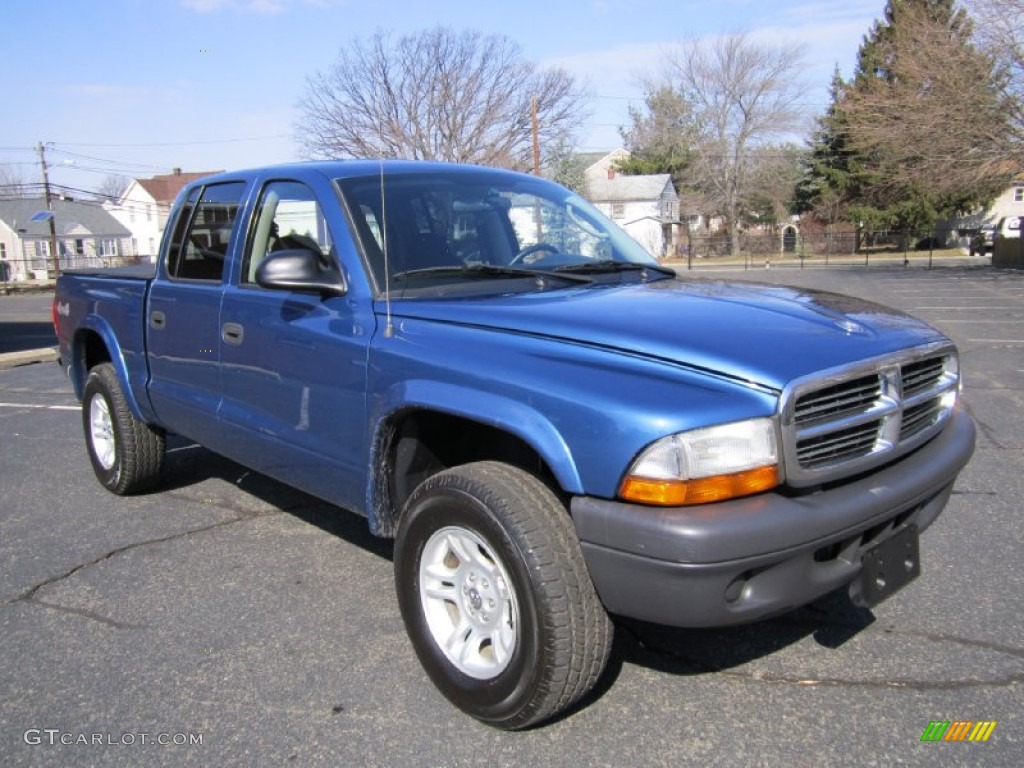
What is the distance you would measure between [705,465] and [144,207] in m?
82.4

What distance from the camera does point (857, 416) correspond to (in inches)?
99.6

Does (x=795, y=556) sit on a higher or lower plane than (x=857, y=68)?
lower

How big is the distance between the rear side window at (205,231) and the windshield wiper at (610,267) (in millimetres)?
1647

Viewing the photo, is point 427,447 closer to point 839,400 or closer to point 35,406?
point 839,400

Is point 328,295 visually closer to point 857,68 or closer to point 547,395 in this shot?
point 547,395

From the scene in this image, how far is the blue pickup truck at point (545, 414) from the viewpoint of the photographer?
2.29 meters

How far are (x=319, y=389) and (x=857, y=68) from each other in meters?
56.7

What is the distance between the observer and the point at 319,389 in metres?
3.29

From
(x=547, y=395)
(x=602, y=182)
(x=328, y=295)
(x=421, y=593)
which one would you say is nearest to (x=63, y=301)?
(x=328, y=295)

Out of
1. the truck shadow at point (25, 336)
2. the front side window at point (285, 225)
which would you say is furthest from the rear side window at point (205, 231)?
the truck shadow at point (25, 336)

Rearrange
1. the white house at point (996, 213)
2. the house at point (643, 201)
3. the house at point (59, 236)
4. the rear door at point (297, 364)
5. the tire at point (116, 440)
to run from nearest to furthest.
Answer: the rear door at point (297, 364)
the tire at point (116, 440)
the white house at point (996, 213)
the house at point (643, 201)
the house at point (59, 236)

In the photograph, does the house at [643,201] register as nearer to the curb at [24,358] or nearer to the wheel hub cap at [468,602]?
the curb at [24,358]

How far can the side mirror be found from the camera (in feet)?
10.2

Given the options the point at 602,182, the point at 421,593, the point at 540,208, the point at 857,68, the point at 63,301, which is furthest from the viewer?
the point at 602,182
